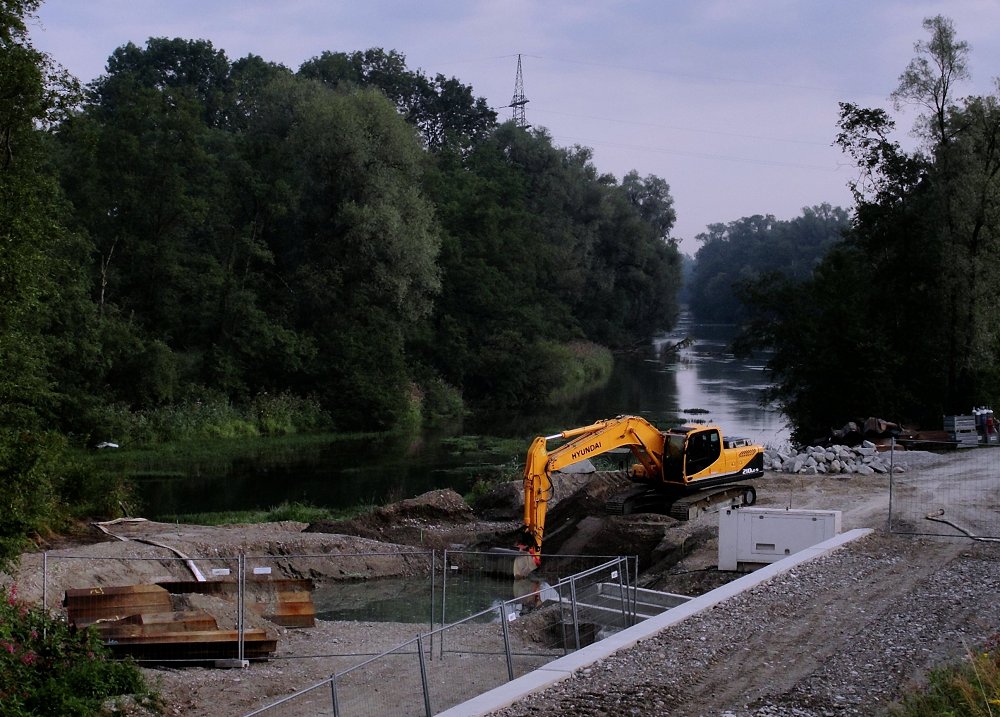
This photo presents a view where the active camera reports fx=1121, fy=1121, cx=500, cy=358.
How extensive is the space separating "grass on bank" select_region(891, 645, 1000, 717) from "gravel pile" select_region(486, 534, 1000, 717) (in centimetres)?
58

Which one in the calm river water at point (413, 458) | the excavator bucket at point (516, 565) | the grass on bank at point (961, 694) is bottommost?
the calm river water at point (413, 458)

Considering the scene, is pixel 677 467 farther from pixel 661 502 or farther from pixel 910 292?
pixel 910 292

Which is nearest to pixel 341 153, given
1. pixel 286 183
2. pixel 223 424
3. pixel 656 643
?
pixel 286 183

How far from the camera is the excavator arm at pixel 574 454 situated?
20.4m

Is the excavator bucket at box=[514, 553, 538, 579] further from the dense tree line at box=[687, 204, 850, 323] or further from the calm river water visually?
the dense tree line at box=[687, 204, 850, 323]

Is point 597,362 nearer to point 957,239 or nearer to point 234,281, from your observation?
point 234,281

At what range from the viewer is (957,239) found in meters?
38.7

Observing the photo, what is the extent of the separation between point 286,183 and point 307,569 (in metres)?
35.1

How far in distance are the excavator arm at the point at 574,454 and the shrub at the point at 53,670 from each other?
27.1 feet

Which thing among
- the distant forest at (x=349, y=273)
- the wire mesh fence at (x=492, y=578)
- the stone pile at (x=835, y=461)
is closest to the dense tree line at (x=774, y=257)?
the distant forest at (x=349, y=273)

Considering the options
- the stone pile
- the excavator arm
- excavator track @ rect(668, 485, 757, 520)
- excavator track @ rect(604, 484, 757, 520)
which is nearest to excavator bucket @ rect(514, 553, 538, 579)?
the excavator arm

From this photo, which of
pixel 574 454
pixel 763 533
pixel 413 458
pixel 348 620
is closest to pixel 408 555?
pixel 348 620

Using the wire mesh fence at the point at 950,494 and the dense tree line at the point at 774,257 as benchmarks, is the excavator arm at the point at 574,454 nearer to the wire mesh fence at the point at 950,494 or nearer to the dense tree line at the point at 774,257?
the wire mesh fence at the point at 950,494

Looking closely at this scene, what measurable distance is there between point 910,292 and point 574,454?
25.3m
